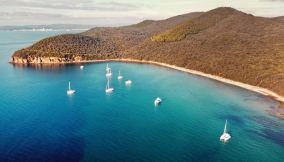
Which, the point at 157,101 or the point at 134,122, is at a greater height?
the point at 157,101

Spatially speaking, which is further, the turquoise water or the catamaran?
the catamaran

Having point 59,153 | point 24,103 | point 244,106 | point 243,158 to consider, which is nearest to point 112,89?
point 24,103

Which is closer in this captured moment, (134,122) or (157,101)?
(134,122)

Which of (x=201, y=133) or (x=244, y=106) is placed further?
(x=244, y=106)

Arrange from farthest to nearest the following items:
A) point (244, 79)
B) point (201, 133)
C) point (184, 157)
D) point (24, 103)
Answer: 1. point (244, 79)
2. point (24, 103)
3. point (201, 133)
4. point (184, 157)

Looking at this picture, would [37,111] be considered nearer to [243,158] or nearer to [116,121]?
[116,121]

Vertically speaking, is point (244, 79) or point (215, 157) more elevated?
point (244, 79)

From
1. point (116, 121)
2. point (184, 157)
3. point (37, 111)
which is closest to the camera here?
point (184, 157)

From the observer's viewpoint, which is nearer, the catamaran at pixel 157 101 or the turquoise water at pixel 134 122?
the turquoise water at pixel 134 122
